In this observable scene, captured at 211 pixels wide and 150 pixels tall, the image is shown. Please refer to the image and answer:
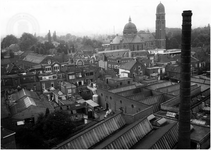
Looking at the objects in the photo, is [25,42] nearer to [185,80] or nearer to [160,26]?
[160,26]

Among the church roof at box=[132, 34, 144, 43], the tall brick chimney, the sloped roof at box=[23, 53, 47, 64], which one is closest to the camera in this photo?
the tall brick chimney

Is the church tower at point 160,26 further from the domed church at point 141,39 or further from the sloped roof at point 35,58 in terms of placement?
the sloped roof at point 35,58

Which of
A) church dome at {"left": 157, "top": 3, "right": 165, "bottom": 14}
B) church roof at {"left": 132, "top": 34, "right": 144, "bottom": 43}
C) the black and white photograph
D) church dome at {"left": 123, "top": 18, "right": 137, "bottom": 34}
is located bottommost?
the black and white photograph

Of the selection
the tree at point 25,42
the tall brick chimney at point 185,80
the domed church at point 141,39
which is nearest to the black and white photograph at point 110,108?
the tall brick chimney at point 185,80

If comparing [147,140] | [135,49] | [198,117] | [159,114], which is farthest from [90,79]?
[135,49]

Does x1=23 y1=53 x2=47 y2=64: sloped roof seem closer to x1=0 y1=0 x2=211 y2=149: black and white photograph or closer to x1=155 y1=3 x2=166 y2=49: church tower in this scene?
x1=0 y1=0 x2=211 y2=149: black and white photograph

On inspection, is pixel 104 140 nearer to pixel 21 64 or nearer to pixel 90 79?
pixel 90 79

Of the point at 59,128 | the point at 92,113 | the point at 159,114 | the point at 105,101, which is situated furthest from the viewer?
the point at 105,101

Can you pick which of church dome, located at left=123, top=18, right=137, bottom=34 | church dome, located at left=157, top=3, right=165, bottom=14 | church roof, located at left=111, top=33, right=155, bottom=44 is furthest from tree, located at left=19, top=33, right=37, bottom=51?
church dome, located at left=157, top=3, right=165, bottom=14
